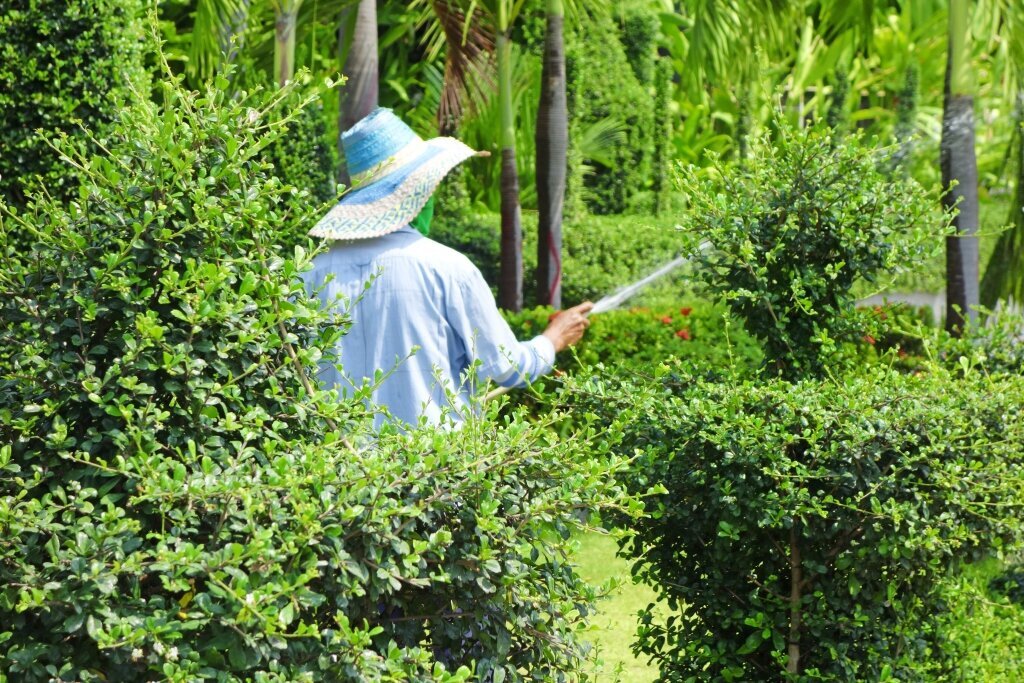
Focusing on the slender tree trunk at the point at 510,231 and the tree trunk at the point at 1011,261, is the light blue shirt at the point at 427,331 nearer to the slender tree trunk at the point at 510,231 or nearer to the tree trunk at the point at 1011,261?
the tree trunk at the point at 1011,261

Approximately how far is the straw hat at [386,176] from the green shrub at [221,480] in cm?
108

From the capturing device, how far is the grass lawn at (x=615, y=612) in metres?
5.24

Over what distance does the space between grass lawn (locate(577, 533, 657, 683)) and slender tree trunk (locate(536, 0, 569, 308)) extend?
3.27 m

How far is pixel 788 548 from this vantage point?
3.74 metres

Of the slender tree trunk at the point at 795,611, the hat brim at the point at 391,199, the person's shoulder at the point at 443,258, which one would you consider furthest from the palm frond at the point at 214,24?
the slender tree trunk at the point at 795,611

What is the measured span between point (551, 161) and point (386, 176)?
6493mm

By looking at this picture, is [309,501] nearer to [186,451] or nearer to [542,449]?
[186,451]

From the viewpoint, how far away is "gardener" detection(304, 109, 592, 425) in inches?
143

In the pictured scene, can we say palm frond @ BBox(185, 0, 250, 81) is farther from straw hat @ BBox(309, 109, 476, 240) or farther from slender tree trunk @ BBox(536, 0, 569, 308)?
straw hat @ BBox(309, 109, 476, 240)

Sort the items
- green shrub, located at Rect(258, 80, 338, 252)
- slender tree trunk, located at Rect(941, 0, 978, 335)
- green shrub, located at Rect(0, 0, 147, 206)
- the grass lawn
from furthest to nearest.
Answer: green shrub, located at Rect(258, 80, 338, 252) → slender tree trunk, located at Rect(941, 0, 978, 335) → green shrub, located at Rect(0, 0, 147, 206) → the grass lawn

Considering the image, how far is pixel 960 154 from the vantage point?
27.3 feet

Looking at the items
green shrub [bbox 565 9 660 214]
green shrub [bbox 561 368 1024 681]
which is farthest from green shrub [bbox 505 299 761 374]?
green shrub [bbox 565 9 660 214]

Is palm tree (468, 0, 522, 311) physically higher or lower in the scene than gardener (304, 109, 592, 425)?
lower

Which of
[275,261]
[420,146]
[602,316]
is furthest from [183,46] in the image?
[275,261]
